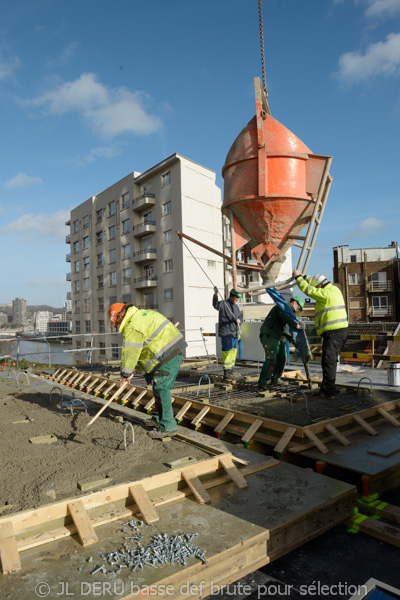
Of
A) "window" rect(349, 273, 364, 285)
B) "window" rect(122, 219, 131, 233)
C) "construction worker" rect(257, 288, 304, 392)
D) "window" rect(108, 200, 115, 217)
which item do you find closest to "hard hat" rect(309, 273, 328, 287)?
"construction worker" rect(257, 288, 304, 392)

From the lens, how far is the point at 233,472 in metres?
3.98

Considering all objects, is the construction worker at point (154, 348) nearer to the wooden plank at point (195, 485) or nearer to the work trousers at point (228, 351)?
the wooden plank at point (195, 485)

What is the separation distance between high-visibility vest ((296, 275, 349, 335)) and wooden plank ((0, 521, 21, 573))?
5321 millimetres

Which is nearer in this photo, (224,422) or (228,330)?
(224,422)

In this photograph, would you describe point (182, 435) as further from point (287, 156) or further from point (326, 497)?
point (287, 156)

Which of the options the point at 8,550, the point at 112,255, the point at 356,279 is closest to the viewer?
the point at 8,550

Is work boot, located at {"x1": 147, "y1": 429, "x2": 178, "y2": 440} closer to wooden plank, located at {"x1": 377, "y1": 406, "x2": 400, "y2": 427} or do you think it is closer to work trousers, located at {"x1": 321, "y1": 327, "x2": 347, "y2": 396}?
work trousers, located at {"x1": 321, "y1": 327, "x2": 347, "y2": 396}

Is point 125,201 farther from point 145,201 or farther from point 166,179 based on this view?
point 166,179

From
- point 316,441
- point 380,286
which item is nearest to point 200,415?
point 316,441

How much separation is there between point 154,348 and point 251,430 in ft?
5.60

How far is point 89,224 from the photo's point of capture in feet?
144

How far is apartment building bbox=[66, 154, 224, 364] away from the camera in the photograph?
104 feet

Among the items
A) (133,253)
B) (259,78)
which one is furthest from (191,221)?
(259,78)

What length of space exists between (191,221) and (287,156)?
25.7 m
